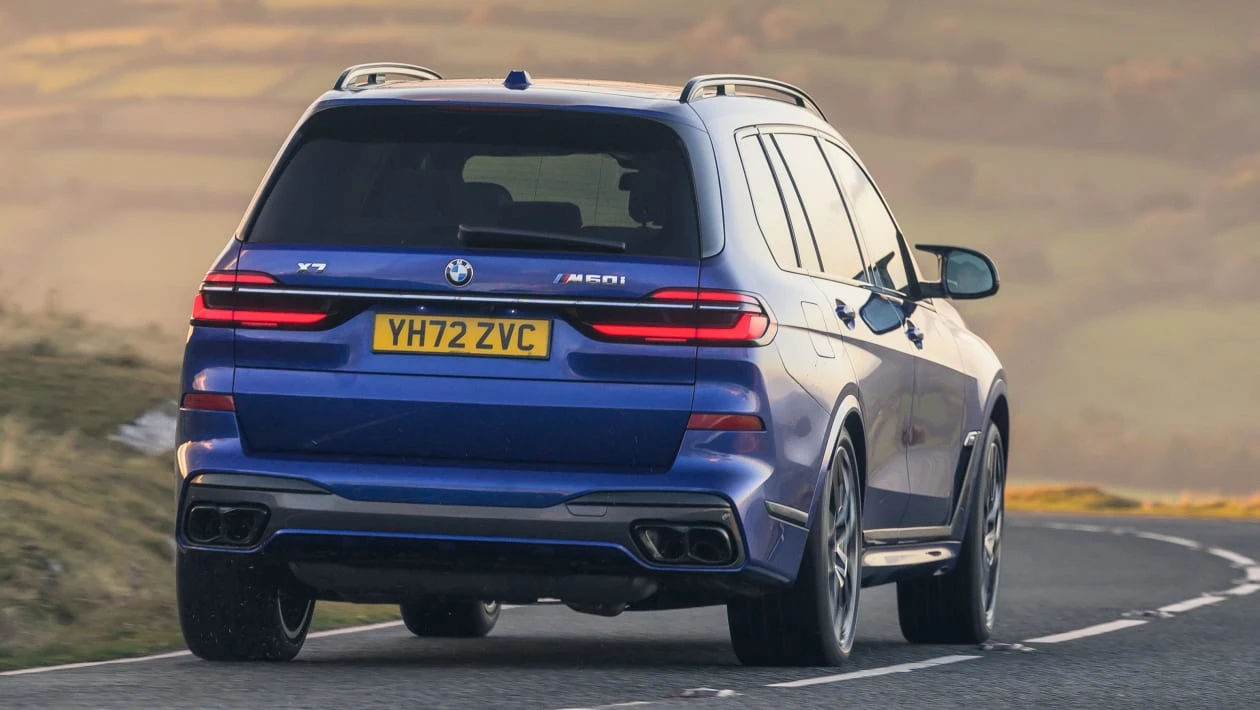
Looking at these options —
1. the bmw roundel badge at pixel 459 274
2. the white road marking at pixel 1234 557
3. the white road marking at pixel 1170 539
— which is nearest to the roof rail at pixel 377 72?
the bmw roundel badge at pixel 459 274

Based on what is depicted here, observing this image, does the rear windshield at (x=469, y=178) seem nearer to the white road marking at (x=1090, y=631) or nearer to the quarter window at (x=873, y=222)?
the quarter window at (x=873, y=222)

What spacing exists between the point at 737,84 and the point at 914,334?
5.15ft

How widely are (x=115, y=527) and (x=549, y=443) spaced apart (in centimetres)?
654

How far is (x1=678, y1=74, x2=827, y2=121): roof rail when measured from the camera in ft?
30.2

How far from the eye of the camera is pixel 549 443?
27.4 ft

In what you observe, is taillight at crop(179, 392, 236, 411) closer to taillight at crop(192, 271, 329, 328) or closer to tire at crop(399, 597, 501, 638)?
taillight at crop(192, 271, 329, 328)

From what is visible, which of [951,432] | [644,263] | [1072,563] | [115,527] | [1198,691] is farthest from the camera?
[1072,563]

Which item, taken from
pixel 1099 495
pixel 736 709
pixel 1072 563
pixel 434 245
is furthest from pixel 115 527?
pixel 1099 495

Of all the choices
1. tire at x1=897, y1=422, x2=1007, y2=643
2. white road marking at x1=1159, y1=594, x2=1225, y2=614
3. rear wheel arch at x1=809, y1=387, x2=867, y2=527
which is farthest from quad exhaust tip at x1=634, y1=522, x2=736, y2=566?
white road marking at x1=1159, y1=594, x2=1225, y2=614

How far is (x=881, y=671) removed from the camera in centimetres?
960

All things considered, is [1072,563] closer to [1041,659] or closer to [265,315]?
[1041,659]

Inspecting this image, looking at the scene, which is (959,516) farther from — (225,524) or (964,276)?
(225,524)

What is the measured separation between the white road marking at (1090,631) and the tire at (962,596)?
0.90 ft

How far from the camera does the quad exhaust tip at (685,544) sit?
27.5 ft
